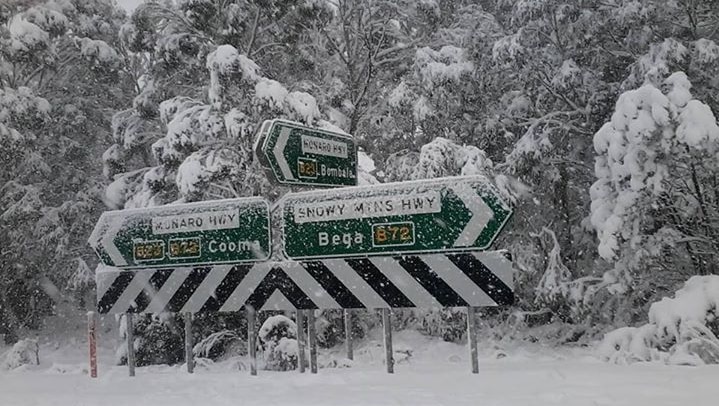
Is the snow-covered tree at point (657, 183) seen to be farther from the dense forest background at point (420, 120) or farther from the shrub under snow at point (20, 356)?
the shrub under snow at point (20, 356)

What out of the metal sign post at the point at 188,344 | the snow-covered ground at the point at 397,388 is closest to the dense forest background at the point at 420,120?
the metal sign post at the point at 188,344

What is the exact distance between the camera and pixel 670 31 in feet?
51.9

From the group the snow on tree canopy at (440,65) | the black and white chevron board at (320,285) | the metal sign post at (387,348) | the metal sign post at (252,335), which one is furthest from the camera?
the snow on tree canopy at (440,65)

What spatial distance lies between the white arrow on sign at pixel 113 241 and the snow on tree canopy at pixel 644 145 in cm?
769

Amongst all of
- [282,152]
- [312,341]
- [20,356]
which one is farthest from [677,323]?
[20,356]

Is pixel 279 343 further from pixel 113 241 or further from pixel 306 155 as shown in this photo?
pixel 306 155

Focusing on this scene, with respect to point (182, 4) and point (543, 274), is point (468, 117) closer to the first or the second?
point (543, 274)

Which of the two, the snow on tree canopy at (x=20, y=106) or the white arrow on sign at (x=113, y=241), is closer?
the white arrow on sign at (x=113, y=241)

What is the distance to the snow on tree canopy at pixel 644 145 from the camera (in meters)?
10.7

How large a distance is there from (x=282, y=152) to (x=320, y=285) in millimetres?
1539

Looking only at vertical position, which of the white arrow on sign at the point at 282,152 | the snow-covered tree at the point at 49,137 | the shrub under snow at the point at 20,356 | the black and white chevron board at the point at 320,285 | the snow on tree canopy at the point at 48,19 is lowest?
the shrub under snow at the point at 20,356

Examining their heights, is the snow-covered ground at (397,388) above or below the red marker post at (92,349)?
below

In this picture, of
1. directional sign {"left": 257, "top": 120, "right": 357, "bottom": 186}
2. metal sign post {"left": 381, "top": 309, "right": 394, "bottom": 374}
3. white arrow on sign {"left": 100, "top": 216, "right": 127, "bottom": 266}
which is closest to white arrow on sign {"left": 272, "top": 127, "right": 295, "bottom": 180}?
directional sign {"left": 257, "top": 120, "right": 357, "bottom": 186}

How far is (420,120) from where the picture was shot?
16.9 metres
